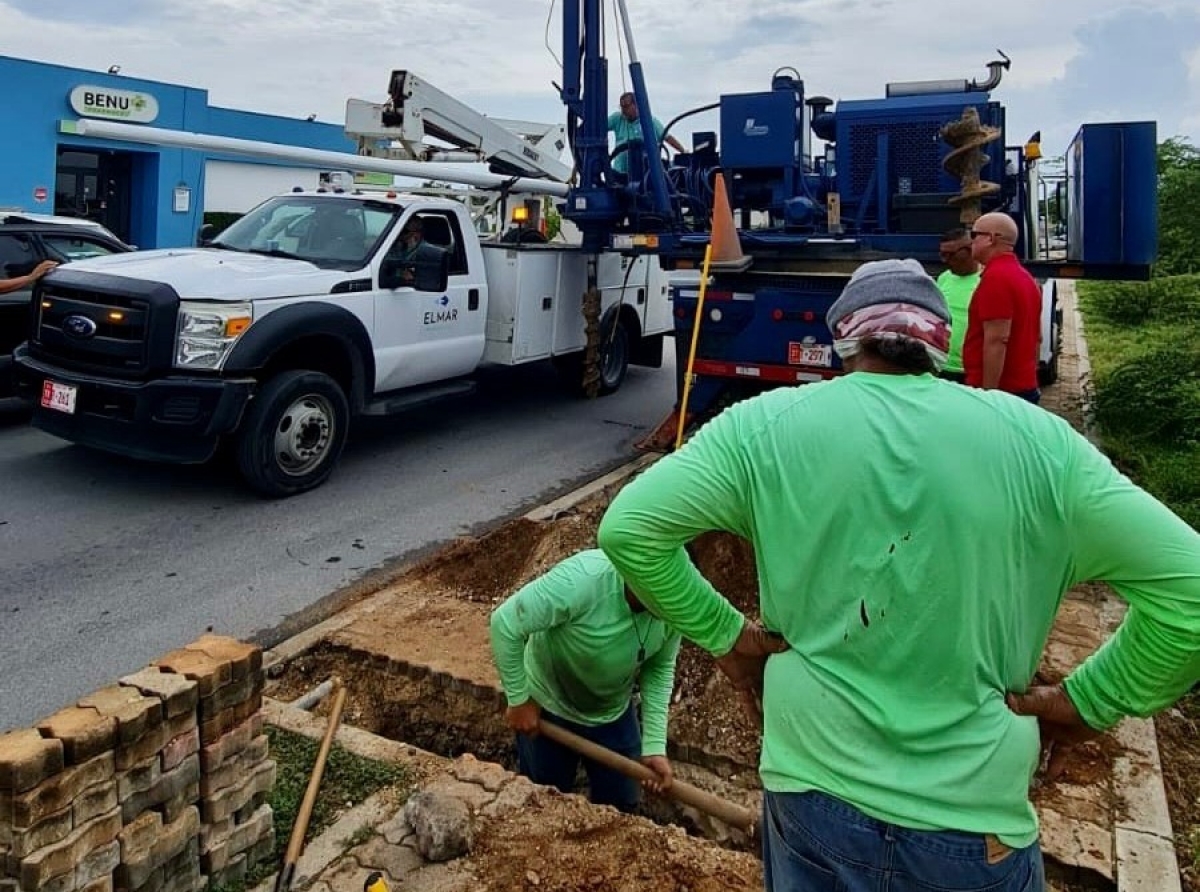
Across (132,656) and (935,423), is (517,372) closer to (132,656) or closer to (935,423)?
(132,656)

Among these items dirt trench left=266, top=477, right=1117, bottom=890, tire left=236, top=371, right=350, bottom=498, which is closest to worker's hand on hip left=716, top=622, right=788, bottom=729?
dirt trench left=266, top=477, right=1117, bottom=890

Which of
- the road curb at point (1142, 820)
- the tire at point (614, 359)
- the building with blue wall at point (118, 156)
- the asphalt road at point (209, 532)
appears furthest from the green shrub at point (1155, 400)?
the building with blue wall at point (118, 156)

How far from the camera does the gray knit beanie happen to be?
184 centimetres

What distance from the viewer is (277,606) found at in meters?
5.45

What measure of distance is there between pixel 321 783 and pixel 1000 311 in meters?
3.96

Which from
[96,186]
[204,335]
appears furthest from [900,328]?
[96,186]

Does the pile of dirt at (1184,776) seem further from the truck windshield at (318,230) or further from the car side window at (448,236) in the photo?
the car side window at (448,236)

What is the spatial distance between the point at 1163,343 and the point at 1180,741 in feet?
37.0

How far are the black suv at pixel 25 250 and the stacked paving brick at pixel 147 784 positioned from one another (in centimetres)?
641

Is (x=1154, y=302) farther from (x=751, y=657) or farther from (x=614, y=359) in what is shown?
(x=751, y=657)

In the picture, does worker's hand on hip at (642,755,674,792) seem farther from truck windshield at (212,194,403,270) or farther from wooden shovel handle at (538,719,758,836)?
truck windshield at (212,194,403,270)

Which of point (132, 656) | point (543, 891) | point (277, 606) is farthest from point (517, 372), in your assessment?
point (543, 891)

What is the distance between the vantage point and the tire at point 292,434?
6.89m

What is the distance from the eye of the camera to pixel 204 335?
6.63 meters
